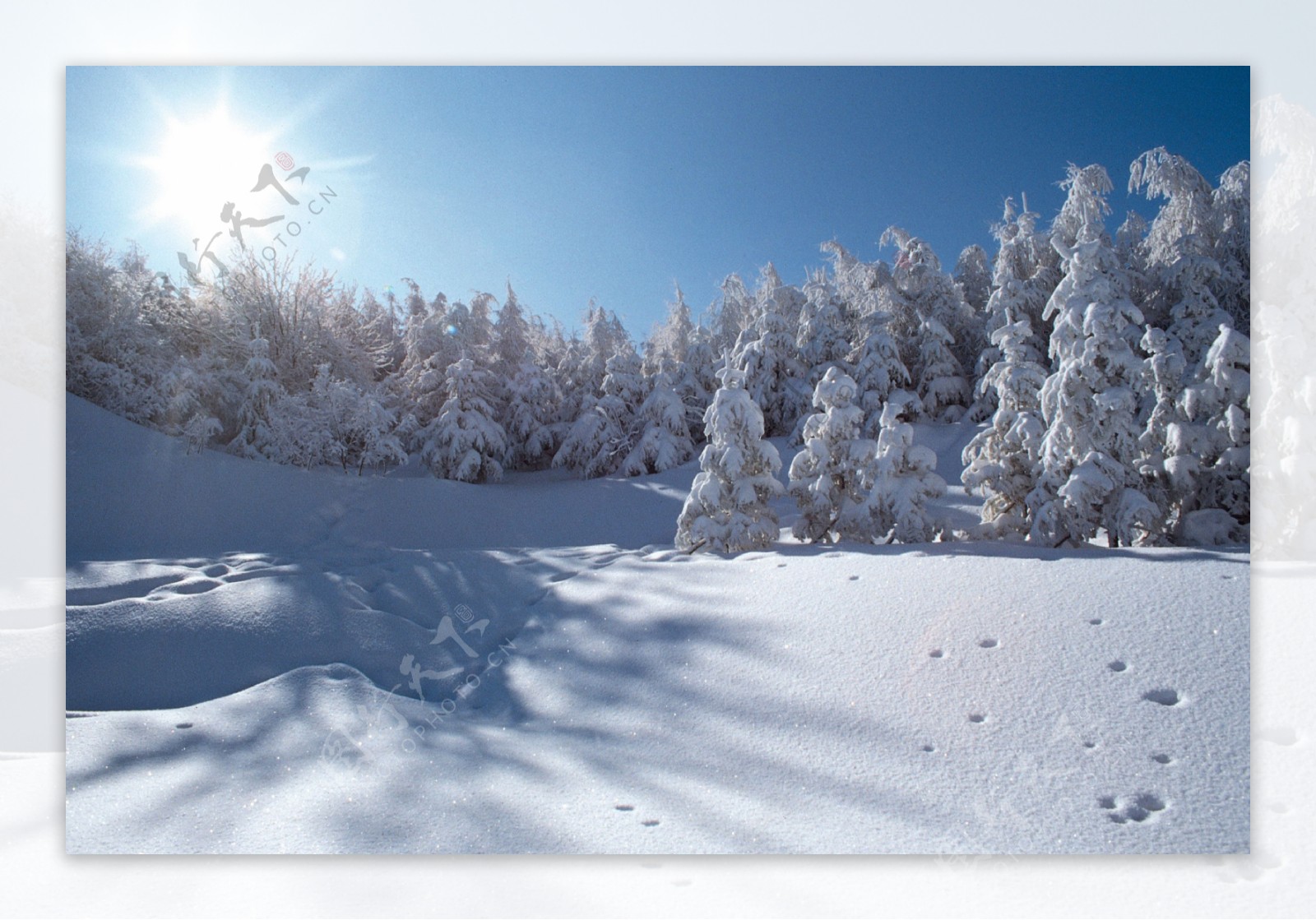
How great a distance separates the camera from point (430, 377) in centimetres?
732

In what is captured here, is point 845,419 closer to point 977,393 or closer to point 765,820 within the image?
point 977,393

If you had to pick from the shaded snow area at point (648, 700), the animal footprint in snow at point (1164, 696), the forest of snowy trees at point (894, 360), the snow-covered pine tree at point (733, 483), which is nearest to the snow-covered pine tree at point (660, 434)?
the forest of snowy trees at point (894, 360)

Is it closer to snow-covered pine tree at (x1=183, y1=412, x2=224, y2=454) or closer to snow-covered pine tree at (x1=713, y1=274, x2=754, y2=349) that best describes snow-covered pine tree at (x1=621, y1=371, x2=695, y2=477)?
snow-covered pine tree at (x1=713, y1=274, x2=754, y2=349)

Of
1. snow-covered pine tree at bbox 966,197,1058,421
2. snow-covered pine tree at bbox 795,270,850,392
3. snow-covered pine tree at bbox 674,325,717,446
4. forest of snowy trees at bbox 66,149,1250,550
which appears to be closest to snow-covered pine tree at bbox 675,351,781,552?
forest of snowy trees at bbox 66,149,1250,550

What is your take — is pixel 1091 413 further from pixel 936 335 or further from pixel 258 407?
pixel 258 407

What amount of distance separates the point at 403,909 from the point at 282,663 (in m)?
1.47

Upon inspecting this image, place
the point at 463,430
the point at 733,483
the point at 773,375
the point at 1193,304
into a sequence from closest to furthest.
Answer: the point at 1193,304 → the point at 733,483 → the point at 773,375 → the point at 463,430

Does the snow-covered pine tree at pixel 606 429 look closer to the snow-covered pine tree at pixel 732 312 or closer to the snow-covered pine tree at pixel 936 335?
the snow-covered pine tree at pixel 732 312

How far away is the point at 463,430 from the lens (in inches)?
280

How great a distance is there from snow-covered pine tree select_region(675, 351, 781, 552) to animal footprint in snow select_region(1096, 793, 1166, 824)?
8.56ft

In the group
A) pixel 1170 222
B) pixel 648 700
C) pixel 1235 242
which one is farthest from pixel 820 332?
pixel 648 700

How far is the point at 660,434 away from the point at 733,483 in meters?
2.73

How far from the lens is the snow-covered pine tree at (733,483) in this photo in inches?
198

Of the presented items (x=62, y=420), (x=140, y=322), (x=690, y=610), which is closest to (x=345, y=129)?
(x=140, y=322)
